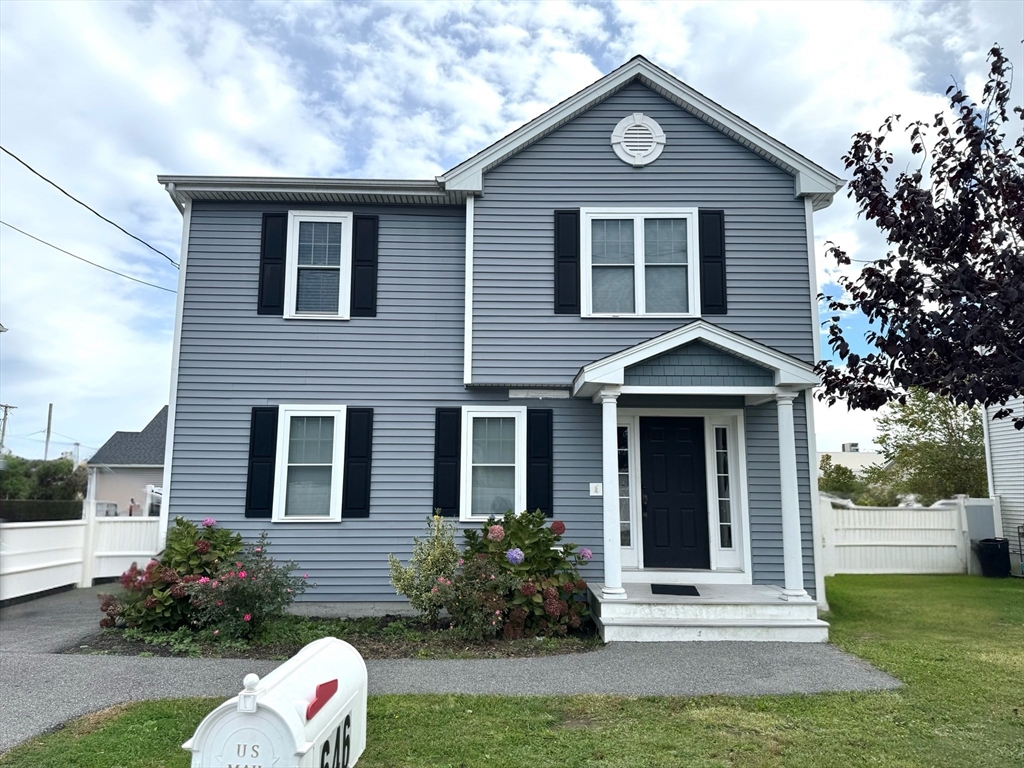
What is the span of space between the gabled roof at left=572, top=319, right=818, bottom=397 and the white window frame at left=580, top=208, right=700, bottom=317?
4.14ft

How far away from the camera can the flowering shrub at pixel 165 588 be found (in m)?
7.21

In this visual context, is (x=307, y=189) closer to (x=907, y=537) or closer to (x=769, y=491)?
(x=769, y=491)

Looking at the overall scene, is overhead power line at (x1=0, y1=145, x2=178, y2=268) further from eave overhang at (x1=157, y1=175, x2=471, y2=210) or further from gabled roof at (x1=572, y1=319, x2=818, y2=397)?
gabled roof at (x1=572, y1=319, x2=818, y2=397)

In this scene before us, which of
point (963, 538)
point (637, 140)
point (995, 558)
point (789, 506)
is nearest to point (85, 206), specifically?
point (637, 140)

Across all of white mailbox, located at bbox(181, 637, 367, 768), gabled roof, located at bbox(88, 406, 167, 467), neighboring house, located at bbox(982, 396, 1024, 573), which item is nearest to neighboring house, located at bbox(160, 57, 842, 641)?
white mailbox, located at bbox(181, 637, 367, 768)

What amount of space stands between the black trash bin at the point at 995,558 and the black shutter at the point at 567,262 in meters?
9.42

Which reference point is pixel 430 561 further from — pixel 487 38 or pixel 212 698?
pixel 487 38

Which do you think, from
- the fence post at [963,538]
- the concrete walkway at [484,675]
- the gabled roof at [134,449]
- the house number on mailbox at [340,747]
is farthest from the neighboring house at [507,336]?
the gabled roof at [134,449]

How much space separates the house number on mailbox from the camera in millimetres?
2902

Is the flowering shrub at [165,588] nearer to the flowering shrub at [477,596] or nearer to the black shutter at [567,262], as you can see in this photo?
the flowering shrub at [477,596]

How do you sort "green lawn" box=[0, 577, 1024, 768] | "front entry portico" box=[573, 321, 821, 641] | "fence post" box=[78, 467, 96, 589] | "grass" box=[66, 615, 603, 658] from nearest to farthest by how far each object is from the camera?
"green lawn" box=[0, 577, 1024, 768] → "grass" box=[66, 615, 603, 658] → "front entry portico" box=[573, 321, 821, 641] → "fence post" box=[78, 467, 96, 589]

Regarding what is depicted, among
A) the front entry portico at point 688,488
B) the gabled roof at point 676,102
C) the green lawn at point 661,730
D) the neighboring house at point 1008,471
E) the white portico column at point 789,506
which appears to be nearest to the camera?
the green lawn at point 661,730

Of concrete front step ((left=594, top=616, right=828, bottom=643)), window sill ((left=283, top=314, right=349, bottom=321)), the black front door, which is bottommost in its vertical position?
concrete front step ((left=594, top=616, right=828, bottom=643))

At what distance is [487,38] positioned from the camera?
429 inches
